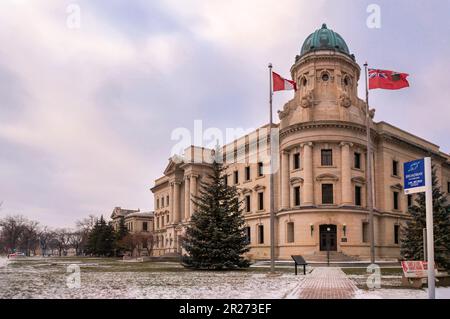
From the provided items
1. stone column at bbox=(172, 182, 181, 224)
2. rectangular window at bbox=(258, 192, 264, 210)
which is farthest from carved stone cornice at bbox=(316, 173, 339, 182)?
stone column at bbox=(172, 182, 181, 224)

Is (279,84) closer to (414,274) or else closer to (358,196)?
(414,274)

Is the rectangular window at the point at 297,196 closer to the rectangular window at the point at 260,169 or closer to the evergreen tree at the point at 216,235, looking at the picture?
the rectangular window at the point at 260,169

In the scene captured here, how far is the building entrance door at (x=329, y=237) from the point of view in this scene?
4786 cm

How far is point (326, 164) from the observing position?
1956 inches

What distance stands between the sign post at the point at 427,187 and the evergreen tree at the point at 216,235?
18025mm

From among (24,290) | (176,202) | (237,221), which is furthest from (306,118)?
(24,290)

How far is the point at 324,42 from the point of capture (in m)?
54.5

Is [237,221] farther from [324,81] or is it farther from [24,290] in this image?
[324,81]

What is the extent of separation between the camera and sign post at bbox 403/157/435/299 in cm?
1239

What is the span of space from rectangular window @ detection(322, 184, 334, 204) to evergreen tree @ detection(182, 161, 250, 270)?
775 inches

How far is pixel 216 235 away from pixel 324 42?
32922mm

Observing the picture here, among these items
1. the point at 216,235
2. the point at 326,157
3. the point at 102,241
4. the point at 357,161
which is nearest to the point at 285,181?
the point at 326,157
